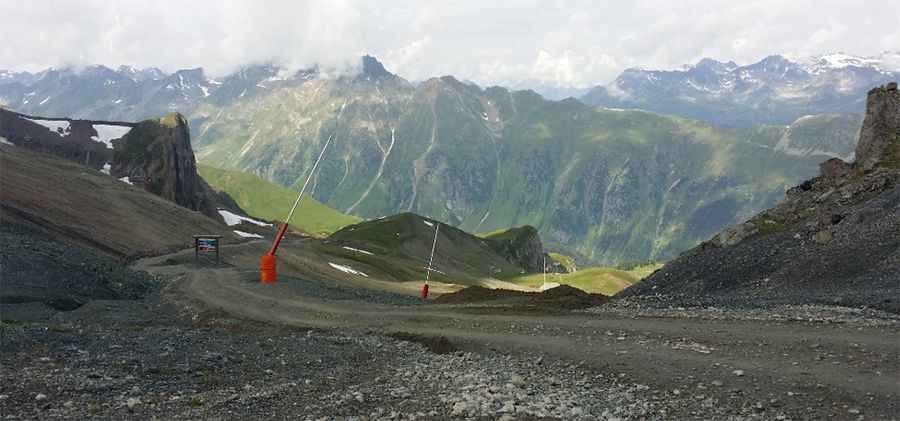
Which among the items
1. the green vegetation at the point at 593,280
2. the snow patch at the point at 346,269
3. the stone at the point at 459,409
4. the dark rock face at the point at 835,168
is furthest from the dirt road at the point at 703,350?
the green vegetation at the point at 593,280

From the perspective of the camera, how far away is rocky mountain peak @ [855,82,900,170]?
48.7 metres

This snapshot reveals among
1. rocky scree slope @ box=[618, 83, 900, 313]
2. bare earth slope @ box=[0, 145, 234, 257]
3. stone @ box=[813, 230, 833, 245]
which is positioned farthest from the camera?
bare earth slope @ box=[0, 145, 234, 257]

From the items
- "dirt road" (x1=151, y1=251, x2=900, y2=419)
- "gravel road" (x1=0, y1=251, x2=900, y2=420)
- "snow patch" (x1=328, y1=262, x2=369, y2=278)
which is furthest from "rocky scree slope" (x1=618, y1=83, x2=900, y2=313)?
"snow patch" (x1=328, y1=262, x2=369, y2=278)

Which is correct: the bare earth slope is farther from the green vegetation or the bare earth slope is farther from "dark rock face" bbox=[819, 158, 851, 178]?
the green vegetation

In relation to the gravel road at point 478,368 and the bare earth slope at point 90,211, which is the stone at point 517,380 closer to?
the gravel road at point 478,368

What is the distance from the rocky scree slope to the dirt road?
6.74 metres

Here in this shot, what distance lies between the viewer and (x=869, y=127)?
2124 inches

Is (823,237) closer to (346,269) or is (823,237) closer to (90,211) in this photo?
(346,269)

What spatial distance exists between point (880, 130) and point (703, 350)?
145ft

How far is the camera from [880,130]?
52.1m

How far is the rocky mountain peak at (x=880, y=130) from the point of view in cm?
4869

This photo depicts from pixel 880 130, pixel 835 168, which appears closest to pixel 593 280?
pixel 880 130

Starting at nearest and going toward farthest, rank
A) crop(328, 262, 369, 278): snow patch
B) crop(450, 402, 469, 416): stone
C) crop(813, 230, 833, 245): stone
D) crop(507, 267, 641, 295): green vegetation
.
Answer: crop(450, 402, 469, 416): stone → crop(813, 230, 833, 245): stone → crop(328, 262, 369, 278): snow patch → crop(507, 267, 641, 295): green vegetation

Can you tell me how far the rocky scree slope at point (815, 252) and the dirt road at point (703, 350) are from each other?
6.74 meters
